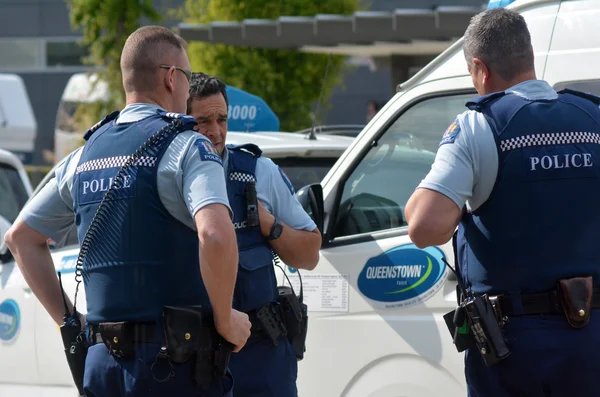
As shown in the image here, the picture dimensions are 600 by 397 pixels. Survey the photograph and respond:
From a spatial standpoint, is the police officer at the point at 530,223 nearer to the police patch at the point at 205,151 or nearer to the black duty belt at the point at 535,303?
the black duty belt at the point at 535,303

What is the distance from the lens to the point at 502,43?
3080 mm

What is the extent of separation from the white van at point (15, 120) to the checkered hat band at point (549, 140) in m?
13.6

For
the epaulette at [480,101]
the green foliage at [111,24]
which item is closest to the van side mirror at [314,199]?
the epaulette at [480,101]

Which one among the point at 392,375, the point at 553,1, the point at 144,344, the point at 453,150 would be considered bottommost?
the point at 392,375

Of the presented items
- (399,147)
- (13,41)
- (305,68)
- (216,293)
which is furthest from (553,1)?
(13,41)

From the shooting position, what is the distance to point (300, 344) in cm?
370

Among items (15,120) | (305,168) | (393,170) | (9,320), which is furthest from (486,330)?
(15,120)

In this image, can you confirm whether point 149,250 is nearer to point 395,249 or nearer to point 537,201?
point 537,201

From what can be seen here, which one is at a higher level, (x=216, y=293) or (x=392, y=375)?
(x=216, y=293)

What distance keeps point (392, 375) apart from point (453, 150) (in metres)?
1.32

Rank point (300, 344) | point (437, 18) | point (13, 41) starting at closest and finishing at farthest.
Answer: point (300, 344) < point (437, 18) < point (13, 41)

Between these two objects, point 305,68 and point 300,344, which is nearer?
point 300,344

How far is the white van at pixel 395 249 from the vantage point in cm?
378

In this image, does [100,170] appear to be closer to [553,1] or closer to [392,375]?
[392,375]
